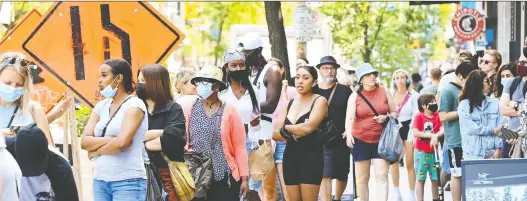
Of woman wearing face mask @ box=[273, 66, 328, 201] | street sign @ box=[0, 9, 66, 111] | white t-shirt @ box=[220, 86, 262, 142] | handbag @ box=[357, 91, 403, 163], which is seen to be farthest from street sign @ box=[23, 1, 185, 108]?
handbag @ box=[357, 91, 403, 163]

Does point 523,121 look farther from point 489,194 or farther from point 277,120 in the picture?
point 277,120

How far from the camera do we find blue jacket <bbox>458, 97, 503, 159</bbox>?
40.9 ft

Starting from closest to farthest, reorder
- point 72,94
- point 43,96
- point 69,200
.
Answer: point 69,200 → point 72,94 → point 43,96

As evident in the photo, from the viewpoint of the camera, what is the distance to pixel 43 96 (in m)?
13.0

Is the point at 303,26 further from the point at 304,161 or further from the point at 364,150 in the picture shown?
the point at 304,161

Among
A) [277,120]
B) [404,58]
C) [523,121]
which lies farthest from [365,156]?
[404,58]

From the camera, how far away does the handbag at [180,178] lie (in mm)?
9273

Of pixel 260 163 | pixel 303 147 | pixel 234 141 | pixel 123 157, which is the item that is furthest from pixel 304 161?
pixel 123 157

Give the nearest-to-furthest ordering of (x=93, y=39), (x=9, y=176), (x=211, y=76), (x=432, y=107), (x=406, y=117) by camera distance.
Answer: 1. (x=9, y=176)
2. (x=211, y=76)
3. (x=93, y=39)
4. (x=432, y=107)
5. (x=406, y=117)

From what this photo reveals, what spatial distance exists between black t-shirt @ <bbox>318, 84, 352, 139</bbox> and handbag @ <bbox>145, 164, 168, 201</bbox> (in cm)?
443

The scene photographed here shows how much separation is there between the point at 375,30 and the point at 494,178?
1210 inches

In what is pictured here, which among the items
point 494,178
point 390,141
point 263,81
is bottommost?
point 390,141

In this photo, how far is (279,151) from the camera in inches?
491

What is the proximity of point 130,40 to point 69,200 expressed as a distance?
431 centimetres
